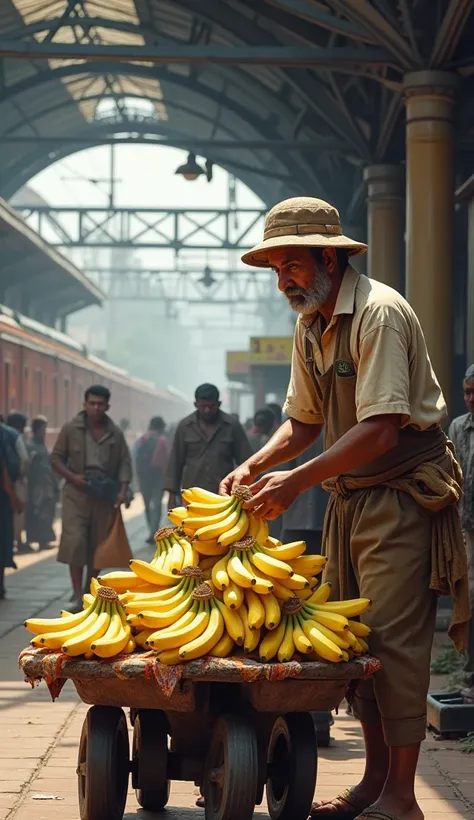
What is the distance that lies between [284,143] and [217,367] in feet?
540

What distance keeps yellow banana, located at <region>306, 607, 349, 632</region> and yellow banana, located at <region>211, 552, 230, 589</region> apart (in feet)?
0.89

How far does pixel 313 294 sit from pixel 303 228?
20cm

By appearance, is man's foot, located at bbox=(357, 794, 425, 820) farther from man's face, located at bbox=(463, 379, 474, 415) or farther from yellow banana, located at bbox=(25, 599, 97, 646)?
man's face, located at bbox=(463, 379, 474, 415)

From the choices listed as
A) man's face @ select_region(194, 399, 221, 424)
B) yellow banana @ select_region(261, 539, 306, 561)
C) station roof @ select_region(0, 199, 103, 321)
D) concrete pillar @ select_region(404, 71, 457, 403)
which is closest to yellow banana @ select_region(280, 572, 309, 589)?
yellow banana @ select_region(261, 539, 306, 561)

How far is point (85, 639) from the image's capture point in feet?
13.8

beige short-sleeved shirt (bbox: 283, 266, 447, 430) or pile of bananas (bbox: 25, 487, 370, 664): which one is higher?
beige short-sleeved shirt (bbox: 283, 266, 447, 430)

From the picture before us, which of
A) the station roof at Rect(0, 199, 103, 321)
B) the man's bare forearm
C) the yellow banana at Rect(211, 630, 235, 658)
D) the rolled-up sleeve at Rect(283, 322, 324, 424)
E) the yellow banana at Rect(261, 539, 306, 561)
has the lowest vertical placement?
the yellow banana at Rect(211, 630, 235, 658)

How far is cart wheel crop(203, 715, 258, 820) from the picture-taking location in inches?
167

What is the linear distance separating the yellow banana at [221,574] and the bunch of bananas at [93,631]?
0.97 ft

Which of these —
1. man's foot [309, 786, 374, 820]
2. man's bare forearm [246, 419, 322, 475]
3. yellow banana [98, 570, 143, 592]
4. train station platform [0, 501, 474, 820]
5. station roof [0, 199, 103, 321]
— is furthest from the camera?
station roof [0, 199, 103, 321]

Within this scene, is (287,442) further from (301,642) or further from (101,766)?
(101,766)

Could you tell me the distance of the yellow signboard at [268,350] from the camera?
98.4 ft

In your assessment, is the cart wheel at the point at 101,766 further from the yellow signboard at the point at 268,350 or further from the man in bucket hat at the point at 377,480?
the yellow signboard at the point at 268,350

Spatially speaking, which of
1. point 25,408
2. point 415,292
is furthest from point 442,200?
point 25,408
